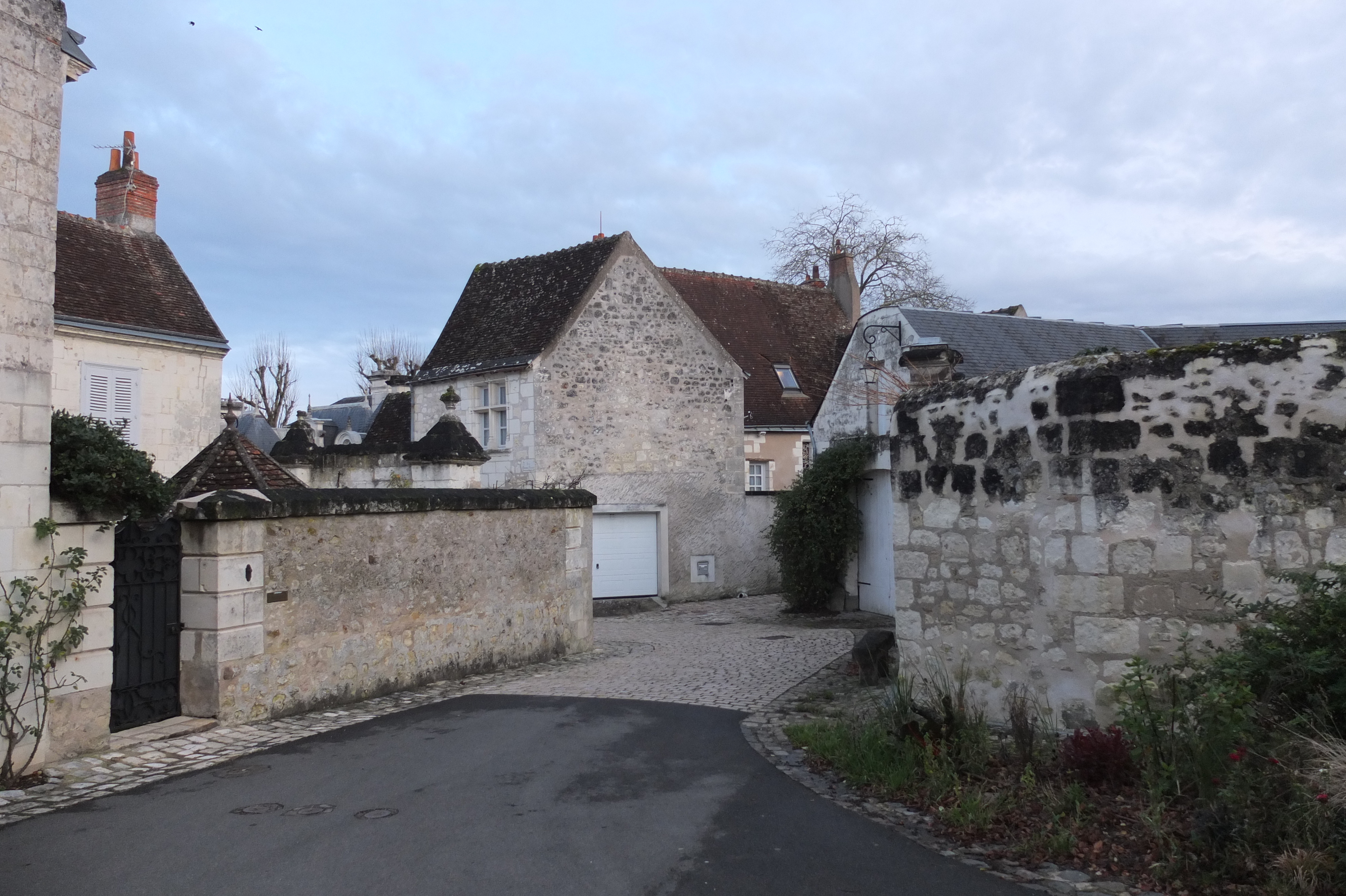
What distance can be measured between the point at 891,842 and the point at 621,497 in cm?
1403

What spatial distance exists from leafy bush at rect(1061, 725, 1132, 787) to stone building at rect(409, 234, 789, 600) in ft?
43.6

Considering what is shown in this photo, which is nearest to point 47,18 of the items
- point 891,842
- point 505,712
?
point 505,712

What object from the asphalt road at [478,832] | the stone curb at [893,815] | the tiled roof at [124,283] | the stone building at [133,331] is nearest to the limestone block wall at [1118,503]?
the stone curb at [893,815]

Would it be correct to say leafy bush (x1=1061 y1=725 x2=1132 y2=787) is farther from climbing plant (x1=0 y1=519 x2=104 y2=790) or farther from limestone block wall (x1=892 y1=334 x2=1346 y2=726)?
climbing plant (x1=0 y1=519 x2=104 y2=790)

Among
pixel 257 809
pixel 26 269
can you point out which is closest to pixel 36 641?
pixel 257 809

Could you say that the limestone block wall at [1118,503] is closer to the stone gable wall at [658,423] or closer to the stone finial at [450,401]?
the stone finial at [450,401]

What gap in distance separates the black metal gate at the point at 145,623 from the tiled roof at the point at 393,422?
12.9m

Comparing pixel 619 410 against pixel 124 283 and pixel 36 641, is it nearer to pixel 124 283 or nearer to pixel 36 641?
pixel 124 283

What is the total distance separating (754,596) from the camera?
2028 centimetres

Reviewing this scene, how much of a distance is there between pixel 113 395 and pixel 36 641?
10736 millimetres

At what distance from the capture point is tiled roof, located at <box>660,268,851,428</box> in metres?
23.1

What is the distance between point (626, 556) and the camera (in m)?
18.8

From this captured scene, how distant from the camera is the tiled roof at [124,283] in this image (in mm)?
15453

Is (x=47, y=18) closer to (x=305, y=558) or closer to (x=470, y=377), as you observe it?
(x=305, y=558)
